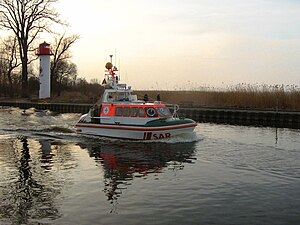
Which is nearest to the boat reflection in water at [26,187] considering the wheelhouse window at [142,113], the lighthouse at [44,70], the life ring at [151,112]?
the wheelhouse window at [142,113]

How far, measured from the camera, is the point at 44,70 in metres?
52.5

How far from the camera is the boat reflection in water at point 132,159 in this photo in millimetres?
11539

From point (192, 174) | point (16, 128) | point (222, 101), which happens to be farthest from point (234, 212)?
point (222, 101)

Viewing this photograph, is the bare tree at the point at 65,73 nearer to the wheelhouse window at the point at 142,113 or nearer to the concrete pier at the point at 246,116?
the concrete pier at the point at 246,116

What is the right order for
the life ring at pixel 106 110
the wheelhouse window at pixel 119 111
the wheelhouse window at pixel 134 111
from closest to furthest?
the wheelhouse window at pixel 134 111 → the wheelhouse window at pixel 119 111 → the life ring at pixel 106 110

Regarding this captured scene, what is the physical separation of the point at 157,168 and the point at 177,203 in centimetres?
411

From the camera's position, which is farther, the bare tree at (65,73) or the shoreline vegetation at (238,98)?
the bare tree at (65,73)

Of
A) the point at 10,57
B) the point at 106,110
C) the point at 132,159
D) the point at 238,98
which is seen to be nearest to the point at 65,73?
the point at 10,57

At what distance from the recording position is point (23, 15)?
175ft

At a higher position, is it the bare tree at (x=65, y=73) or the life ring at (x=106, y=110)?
the bare tree at (x=65, y=73)

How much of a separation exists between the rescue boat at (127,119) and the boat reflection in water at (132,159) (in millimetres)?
696

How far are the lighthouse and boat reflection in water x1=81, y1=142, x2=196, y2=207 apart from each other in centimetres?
3544

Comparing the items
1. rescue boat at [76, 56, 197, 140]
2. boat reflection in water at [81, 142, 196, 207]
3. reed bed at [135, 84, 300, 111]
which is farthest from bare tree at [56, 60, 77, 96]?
boat reflection in water at [81, 142, 196, 207]

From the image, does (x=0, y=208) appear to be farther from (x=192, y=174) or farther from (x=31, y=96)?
(x=31, y=96)
